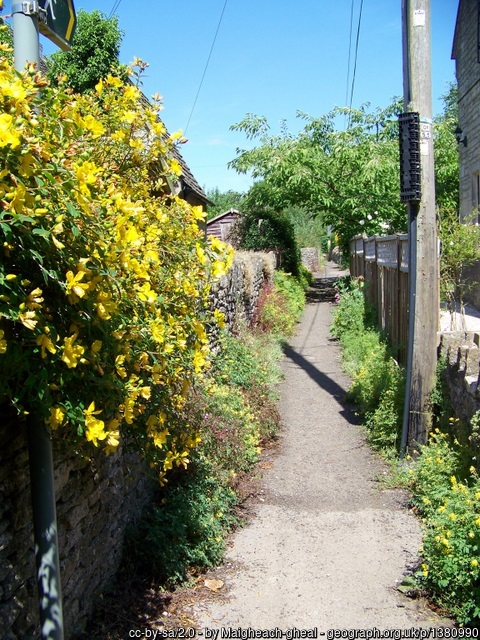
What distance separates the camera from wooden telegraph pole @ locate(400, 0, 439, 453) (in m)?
6.24

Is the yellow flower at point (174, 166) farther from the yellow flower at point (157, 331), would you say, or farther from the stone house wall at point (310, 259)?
the stone house wall at point (310, 259)

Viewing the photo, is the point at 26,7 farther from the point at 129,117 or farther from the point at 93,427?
Result: the point at 93,427

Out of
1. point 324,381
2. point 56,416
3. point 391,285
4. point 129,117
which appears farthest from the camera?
point 324,381

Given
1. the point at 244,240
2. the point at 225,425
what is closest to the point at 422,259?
the point at 225,425

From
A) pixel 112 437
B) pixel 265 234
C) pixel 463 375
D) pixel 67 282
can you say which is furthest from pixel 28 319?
pixel 265 234

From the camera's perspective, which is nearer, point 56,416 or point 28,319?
point 28,319

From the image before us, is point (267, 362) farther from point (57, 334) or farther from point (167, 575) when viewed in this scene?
point (57, 334)

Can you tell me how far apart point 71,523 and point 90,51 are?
14.8 metres

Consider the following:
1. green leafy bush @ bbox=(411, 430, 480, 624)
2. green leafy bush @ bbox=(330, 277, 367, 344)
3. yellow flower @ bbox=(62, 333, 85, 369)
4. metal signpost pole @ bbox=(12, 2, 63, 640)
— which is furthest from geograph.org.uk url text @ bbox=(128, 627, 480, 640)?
green leafy bush @ bbox=(330, 277, 367, 344)

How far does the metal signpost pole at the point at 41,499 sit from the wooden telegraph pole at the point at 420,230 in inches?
178

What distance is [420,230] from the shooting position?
6336 mm

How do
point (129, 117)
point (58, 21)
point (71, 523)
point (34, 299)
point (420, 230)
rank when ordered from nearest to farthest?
1. point (34, 299)
2. point (58, 21)
3. point (129, 117)
4. point (71, 523)
5. point (420, 230)

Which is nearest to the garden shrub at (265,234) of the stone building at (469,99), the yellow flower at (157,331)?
the stone building at (469,99)

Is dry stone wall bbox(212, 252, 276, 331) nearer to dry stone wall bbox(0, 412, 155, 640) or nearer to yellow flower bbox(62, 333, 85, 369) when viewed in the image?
dry stone wall bbox(0, 412, 155, 640)
